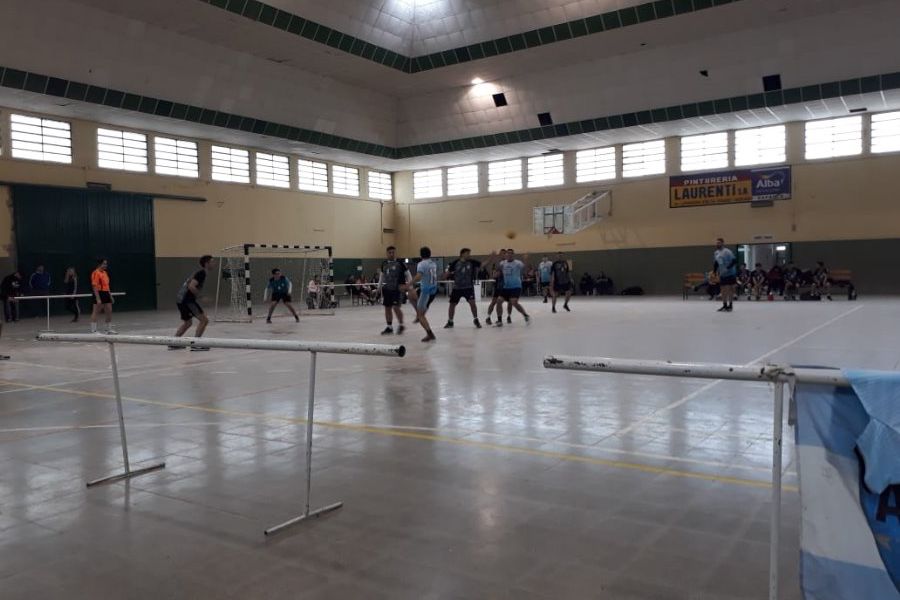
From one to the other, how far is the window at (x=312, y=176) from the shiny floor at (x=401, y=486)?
87.6ft

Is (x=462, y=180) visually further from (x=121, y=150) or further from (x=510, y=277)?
(x=510, y=277)

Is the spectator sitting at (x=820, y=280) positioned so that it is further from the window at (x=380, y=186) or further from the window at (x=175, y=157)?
the window at (x=175, y=157)

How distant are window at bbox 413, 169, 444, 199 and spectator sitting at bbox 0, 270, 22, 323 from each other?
76.7 ft

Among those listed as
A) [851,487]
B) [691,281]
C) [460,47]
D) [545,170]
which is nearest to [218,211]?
[460,47]

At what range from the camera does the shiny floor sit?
12.1ft

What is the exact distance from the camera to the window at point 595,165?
3600 cm

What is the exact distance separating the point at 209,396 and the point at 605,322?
12574 mm

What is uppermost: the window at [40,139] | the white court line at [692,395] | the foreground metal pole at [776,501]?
the window at [40,139]

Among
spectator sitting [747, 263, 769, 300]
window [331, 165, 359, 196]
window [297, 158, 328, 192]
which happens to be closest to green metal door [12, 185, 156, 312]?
window [297, 158, 328, 192]

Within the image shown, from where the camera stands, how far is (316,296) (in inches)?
1143

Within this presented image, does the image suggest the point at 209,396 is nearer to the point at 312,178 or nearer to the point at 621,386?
the point at 621,386

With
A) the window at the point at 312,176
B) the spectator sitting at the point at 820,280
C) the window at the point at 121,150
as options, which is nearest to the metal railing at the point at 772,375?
the window at the point at 121,150

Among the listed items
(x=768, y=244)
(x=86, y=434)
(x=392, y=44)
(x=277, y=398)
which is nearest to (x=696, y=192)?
(x=768, y=244)

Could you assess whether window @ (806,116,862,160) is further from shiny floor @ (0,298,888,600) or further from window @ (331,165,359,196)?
window @ (331,165,359,196)
